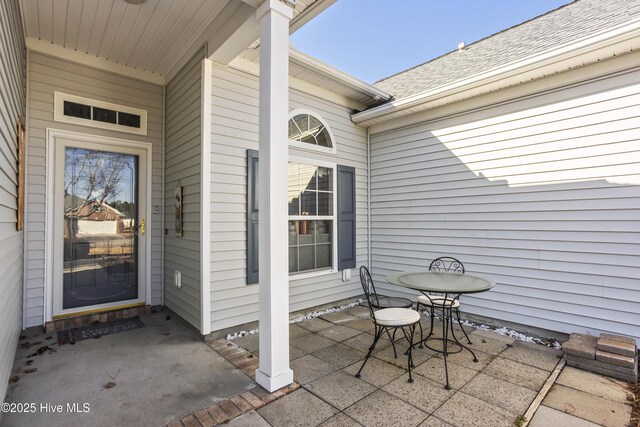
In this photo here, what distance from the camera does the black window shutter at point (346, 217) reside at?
4.77 meters

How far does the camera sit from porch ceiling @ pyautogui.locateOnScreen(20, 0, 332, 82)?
2875mm

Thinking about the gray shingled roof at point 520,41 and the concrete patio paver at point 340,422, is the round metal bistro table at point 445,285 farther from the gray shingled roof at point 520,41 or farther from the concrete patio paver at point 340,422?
the gray shingled roof at point 520,41

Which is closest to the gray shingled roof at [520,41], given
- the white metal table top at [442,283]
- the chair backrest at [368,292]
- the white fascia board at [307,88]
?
the white fascia board at [307,88]

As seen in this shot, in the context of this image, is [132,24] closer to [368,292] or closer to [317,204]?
[317,204]

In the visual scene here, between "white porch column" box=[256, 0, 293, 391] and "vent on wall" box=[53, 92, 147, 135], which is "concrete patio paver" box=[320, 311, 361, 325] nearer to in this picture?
"white porch column" box=[256, 0, 293, 391]

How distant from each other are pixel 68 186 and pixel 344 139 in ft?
12.2

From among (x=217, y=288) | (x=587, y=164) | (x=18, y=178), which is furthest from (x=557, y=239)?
(x=18, y=178)

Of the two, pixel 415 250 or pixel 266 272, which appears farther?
pixel 415 250

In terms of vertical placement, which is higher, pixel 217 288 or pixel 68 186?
pixel 68 186

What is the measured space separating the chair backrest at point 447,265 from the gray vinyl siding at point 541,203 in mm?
107

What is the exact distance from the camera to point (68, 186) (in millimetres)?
3793

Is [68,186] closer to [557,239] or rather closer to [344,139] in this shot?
[344,139]

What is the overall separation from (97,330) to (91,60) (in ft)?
10.6

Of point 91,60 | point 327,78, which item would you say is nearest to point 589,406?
point 327,78
